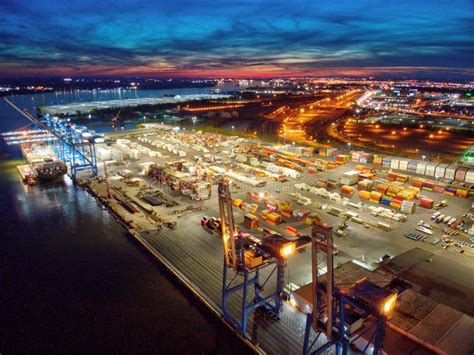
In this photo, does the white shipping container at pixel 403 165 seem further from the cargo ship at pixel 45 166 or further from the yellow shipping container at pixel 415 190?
the cargo ship at pixel 45 166

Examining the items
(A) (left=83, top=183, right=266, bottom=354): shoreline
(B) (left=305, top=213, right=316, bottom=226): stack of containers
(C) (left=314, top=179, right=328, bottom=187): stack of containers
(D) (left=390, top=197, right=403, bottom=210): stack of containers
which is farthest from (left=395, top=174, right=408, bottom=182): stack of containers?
(A) (left=83, top=183, right=266, bottom=354): shoreline

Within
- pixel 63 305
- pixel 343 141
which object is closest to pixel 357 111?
pixel 343 141

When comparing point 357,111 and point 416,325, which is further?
point 357,111

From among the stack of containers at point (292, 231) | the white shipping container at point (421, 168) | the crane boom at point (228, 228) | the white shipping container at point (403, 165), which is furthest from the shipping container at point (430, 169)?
the crane boom at point (228, 228)

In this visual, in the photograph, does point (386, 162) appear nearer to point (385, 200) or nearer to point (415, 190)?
point (415, 190)

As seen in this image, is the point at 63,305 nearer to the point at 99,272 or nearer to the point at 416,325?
the point at 99,272

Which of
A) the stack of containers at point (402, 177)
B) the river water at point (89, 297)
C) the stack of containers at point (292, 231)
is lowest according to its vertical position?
the river water at point (89, 297)

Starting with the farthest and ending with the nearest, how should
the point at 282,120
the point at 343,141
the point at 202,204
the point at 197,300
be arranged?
the point at 282,120 → the point at 343,141 → the point at 202,204 → the point at 197,300
